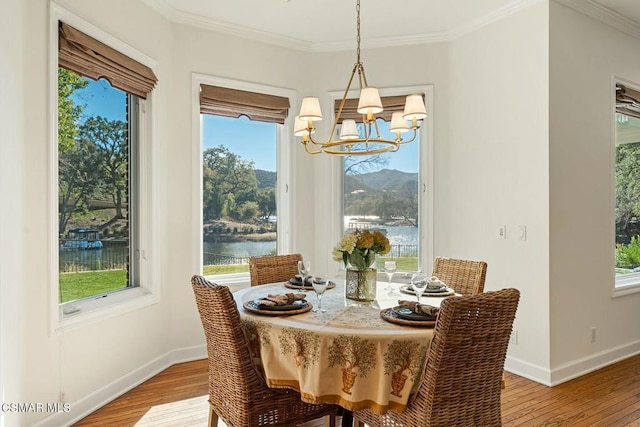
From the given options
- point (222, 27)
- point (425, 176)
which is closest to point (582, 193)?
point (425, 176)

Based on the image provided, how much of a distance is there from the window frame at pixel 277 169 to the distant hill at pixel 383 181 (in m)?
0.64

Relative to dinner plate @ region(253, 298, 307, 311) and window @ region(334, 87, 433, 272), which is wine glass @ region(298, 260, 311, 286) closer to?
dinner plate @ region(253, 298, 307, 311)

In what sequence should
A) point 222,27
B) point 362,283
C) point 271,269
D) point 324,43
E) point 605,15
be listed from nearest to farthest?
point 362,283
point 271,269
point 605,15
point 222,27
point 324,43

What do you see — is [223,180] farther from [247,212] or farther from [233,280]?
[233,280]

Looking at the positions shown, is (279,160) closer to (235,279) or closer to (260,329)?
(235,279)

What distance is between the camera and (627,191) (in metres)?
3.95

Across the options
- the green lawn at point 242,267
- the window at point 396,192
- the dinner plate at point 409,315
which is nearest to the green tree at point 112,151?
the green lawn at point 242,267

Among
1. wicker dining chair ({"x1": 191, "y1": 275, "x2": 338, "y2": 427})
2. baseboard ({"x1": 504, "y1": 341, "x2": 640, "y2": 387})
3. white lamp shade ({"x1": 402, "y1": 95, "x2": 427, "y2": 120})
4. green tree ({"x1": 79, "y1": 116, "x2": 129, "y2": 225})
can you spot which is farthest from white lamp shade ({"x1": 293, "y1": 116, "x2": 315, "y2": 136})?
baseboard ({"x1": 504, "y1": 341, "x2": 640, "y2": 387})

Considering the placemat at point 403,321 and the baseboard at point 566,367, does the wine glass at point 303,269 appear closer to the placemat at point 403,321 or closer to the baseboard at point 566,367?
the placemat at point 403,321

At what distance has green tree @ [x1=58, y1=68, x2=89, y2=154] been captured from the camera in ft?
8.50

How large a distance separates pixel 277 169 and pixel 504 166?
203cm

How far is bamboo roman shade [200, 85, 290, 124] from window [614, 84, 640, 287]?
3.04 metres

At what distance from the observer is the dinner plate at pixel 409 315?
185cm

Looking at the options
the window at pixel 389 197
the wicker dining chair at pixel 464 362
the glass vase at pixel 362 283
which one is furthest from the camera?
the window at pixel 389 197
